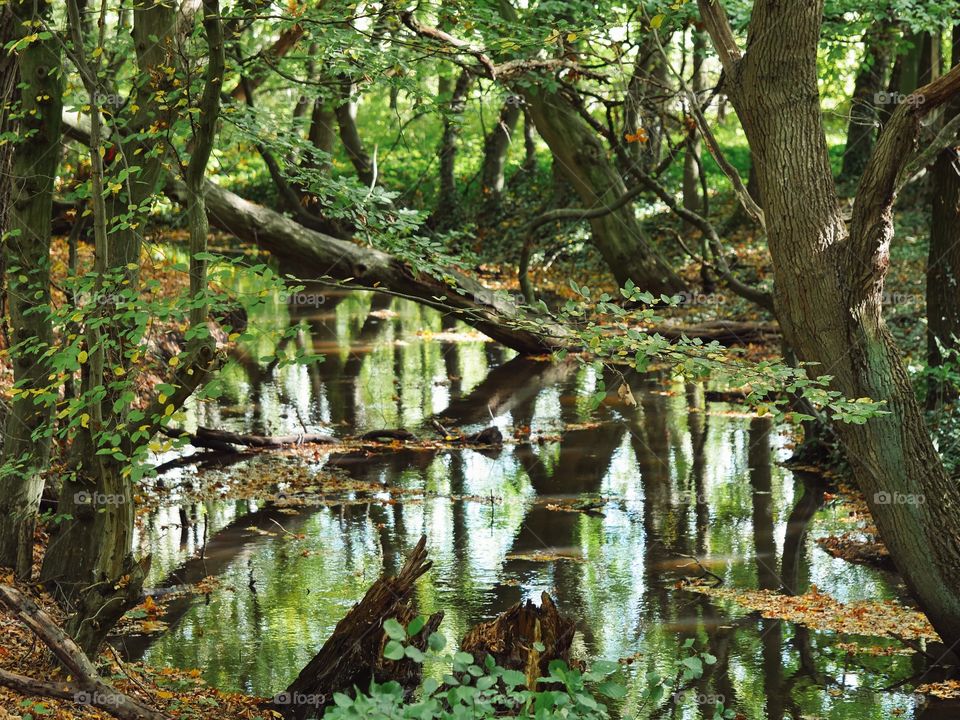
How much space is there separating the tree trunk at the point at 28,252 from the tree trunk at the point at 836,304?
413cm

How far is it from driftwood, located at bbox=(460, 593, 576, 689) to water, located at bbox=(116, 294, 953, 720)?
0.55 metres

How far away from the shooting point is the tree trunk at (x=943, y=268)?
882 cm

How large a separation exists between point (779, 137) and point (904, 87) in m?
13.4

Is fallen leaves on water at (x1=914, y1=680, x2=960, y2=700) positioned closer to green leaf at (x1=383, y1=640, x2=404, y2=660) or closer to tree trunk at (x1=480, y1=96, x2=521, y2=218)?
green leaf at (x1=383, y1=640, x2=404, y2=660)

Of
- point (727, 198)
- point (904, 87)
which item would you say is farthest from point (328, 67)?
point (727, 198)

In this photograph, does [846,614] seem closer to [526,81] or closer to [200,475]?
[200,475]

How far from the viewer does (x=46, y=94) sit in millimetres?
6680

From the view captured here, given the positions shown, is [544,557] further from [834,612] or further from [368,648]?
[368,648]

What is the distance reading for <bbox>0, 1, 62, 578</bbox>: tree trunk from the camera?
6613 millimetres

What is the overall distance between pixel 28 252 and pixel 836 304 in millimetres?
5022

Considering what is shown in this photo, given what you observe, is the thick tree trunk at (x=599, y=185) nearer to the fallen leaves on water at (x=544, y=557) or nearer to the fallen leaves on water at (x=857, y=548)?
the fallen leaves on water at (x=857, y=548)

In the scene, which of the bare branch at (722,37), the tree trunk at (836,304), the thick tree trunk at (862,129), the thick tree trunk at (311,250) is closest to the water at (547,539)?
the tree trunk at (836,304)

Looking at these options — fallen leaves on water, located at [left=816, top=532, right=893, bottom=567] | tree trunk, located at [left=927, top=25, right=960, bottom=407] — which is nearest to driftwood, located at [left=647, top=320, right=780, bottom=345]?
tree trunk, located at [left=927, top=25, right=960, bottom=407]

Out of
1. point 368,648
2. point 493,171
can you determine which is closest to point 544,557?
point 368,648
